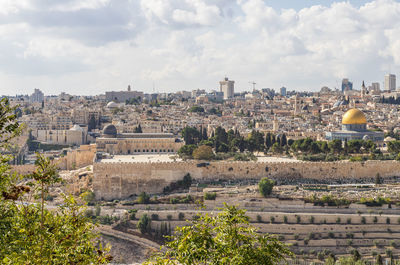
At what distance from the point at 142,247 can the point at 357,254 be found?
9505 millimetres

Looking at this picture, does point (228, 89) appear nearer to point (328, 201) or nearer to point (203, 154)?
point (203, 154)

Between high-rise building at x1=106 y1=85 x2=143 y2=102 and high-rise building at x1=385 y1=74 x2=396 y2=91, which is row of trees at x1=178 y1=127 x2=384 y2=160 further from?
high-rise building at x1=385 y1=74 x2=396 y2=91

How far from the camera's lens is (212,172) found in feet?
118

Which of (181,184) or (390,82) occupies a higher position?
(390,82)

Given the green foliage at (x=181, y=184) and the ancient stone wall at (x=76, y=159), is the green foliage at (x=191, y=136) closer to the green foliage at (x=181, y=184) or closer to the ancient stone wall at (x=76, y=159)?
the ancient stone wall at (x=76, y=159)

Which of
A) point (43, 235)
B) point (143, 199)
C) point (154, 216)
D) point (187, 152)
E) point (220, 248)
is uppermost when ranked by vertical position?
point (43, 235)

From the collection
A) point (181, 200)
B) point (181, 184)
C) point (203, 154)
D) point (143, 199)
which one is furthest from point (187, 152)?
point (181, 200)

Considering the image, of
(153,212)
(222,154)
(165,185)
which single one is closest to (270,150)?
(222,154)

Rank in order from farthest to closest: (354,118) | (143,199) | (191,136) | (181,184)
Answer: (191,136) < (354,118) < (181,184) < (143,199)

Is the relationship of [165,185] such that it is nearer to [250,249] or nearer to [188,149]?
[188,149]

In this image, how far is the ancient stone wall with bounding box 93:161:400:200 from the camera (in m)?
34.8

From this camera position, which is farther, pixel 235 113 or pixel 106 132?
pixel 235 113

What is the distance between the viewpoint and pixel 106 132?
50.8 meters

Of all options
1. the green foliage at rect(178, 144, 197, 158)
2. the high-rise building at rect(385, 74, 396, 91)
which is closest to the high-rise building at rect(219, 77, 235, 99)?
the high-rise building at rect(385, 74, 396, 91)
